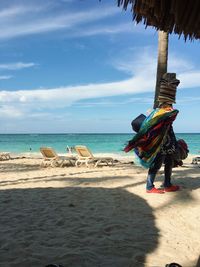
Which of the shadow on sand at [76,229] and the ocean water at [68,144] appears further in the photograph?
the ocean water at [68,144]

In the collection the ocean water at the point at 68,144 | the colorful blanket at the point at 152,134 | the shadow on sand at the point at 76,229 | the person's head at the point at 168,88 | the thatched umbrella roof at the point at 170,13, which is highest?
the thatched umbrella roof at the point at 170,13

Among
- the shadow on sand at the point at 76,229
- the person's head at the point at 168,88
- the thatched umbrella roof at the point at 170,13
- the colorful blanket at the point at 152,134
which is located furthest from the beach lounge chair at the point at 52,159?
the thatched umbrella roof at the point at 170,13

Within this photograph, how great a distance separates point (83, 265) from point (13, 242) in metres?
0.95

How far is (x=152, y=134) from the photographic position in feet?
20.6

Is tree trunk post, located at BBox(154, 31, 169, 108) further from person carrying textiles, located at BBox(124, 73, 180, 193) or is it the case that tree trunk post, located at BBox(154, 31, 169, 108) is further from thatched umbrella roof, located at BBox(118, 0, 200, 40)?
thatched umbrella roof, located at BBox(118, 0, 200, 40)

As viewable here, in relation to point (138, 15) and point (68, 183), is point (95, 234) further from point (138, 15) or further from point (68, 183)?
point (68, 183)

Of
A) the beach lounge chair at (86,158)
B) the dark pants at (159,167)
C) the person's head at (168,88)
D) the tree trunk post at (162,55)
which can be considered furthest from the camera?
the beach lounge chair at (86,158)

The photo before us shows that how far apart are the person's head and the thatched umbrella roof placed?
84.9 inches

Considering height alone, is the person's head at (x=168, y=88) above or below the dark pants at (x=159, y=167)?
above

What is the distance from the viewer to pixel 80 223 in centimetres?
517

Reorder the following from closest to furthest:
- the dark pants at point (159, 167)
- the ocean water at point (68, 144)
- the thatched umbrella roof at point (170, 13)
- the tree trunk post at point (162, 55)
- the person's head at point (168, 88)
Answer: the thatched umbrella roof at point (170, 13), the person's head at point (168, 88), the dark pants at point (159, 167), the tree trunk post at point (162, 55), the ocean water at point (68, 144)

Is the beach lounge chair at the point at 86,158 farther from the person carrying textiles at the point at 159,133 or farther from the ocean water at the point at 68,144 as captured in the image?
the ocean water at the point at 68,144

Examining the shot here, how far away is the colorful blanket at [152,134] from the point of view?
6.21 metres

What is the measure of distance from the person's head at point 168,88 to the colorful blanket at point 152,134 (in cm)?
18
